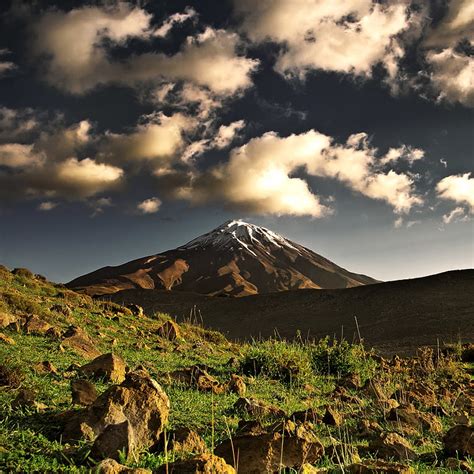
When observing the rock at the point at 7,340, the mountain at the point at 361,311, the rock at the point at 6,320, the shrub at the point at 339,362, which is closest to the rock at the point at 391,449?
the rock at the point at 7,340

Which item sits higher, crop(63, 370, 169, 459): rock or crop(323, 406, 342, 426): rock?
crop(63, 370, 169, 459): rock

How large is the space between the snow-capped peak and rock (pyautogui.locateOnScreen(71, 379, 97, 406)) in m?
148

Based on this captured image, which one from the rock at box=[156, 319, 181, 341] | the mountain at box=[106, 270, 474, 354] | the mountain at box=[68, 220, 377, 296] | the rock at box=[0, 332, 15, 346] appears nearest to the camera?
the rock at box=[0, 332, 15, 346]

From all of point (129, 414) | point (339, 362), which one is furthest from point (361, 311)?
point (129, 414)

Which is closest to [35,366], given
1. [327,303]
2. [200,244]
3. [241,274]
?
[327,303]

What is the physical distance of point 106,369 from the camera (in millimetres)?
6117

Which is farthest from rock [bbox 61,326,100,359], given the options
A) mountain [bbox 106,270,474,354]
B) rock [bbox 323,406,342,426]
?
mountain [bbox 106,270,474,354]

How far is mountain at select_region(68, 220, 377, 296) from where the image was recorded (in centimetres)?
11294

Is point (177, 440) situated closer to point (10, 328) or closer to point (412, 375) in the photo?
point (10, 328)

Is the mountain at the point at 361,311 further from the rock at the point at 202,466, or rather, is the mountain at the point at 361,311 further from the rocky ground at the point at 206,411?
the rock at the point at 202,466

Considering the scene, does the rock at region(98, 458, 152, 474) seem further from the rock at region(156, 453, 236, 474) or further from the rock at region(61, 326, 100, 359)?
the rock at region(61, 326, 100, 359)

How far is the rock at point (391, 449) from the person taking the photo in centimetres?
407

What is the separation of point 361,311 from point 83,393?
3163 cm

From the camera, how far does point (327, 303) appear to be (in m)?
38.6
